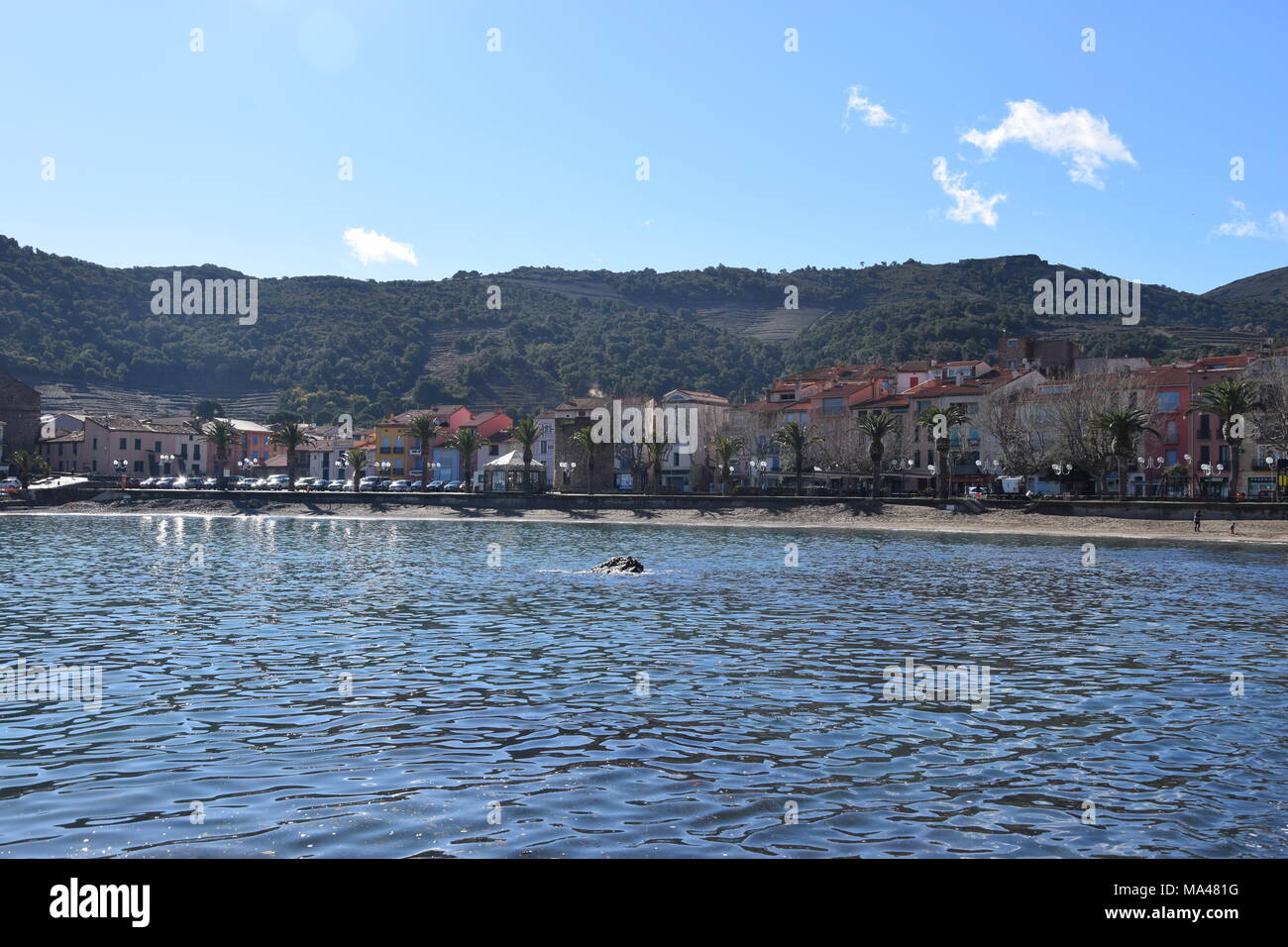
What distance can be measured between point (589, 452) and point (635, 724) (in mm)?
101784

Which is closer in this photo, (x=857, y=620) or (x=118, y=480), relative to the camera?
(x=857, y=620)

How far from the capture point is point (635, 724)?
16375mm

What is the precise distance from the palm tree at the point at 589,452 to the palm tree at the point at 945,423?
34.3 metres

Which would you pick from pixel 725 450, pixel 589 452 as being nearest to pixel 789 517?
pixel 725 450

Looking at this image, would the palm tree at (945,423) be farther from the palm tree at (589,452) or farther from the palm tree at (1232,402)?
the palm tree at (589,452)

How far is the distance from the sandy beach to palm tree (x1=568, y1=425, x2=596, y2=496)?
1923cm

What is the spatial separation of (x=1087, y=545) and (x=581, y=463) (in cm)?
6660

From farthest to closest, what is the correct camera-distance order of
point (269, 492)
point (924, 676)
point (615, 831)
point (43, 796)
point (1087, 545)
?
point (269, 492), point (1087, 545), point (924, 676), point (43, 796), point (615, 831)

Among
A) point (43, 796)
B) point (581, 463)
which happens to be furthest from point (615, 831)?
point (581, 463)

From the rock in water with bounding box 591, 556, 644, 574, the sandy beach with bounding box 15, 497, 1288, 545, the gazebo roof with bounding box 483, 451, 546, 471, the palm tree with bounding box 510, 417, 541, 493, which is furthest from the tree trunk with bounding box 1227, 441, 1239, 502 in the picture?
the gazebo roof with bounding box 483, 451, 546, 471

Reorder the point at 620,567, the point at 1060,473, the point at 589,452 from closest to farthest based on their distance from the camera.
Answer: the point at 620,567, the point at 1060,473, the point at 589,452

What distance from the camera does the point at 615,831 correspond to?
36.2 feet

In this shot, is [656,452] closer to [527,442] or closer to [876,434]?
[527,442]
